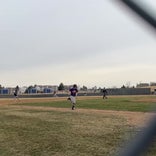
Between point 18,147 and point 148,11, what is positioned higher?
point 148,11

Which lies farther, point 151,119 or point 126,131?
point 126,131

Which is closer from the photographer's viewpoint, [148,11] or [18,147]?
[148,11]

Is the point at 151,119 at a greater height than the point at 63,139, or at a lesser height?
greater

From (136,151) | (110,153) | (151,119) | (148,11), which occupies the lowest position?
(110,153)

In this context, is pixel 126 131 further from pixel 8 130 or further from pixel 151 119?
pixel 151 119

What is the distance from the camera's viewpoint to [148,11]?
8.88ft

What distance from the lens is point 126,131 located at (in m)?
16.4

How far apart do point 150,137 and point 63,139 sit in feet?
40.9

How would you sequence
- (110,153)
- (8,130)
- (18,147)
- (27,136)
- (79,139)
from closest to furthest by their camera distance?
(110,153)
(18,147)
(79,139)
(27,136)
(8,130)

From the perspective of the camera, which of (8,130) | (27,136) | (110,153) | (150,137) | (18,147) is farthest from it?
(8,130)

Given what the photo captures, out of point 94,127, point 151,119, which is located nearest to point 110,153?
point 94,127

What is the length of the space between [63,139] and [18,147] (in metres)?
1.91

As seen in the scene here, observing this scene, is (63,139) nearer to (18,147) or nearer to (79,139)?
(79,139)

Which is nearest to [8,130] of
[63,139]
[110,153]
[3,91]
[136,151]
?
[63,139]
